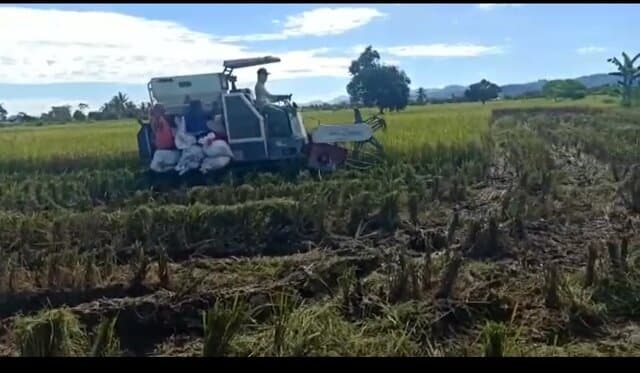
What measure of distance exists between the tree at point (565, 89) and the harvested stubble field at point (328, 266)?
123ft

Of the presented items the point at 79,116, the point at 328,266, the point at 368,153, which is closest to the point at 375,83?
the point at 368,153

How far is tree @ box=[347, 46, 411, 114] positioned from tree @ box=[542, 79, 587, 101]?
3054 centimetres

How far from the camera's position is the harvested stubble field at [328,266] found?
138 inches

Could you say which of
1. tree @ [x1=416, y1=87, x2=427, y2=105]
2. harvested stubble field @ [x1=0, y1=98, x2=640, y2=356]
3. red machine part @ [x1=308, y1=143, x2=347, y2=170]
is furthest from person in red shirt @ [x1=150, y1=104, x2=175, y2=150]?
tree @ [x1=416, y1=87, x2=427, y2=105]

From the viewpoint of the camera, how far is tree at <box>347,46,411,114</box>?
14961 millimetres

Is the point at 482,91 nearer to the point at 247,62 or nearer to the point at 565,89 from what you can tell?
the point at 565,89

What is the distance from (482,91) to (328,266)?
34.5 m

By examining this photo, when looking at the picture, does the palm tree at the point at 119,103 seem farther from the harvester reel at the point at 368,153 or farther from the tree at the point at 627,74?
the tree at the point at 627,74

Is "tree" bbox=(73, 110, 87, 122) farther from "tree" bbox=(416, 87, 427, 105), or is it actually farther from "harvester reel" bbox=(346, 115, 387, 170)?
"harvester reel" bbox=(346, 115, 387, 170)

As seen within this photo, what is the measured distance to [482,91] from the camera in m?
37.0

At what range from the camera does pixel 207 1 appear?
2.04 m

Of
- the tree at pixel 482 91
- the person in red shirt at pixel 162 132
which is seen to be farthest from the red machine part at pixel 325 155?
the tree at pixel 482 91
